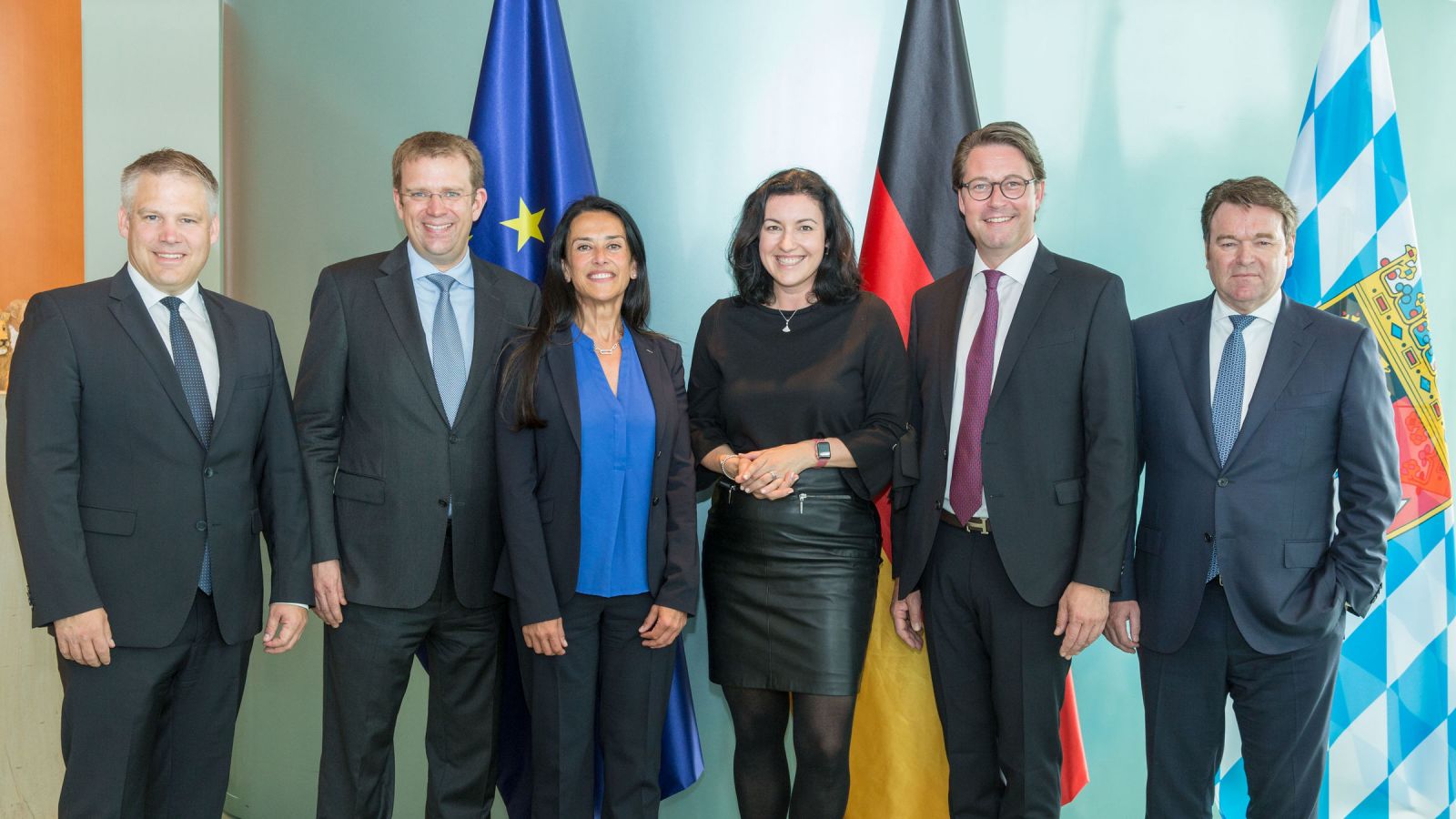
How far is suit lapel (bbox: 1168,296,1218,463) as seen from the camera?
2307 millimetres

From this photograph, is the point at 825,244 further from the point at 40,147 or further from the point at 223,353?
the point at 40,147

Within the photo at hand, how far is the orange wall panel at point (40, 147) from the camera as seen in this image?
3.41 metres

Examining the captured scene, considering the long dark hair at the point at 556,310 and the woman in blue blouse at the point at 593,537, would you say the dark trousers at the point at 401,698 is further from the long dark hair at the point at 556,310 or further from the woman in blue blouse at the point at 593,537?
the long dark hair at the point at 556,310

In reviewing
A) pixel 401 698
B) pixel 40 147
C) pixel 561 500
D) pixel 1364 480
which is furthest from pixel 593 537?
pixel 40 147

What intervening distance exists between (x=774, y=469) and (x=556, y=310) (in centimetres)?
67

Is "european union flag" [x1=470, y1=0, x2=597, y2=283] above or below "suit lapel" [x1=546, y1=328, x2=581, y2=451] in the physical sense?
above

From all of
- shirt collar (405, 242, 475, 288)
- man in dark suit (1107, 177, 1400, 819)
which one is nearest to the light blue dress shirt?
shirt collar (405, 242, 475, 288)

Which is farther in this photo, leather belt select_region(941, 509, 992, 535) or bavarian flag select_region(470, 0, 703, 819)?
bavarian flag select_region(470, 0, 703, 819)

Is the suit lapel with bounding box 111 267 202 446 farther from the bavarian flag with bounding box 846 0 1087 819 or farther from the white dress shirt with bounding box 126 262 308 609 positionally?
the bavarian flag with bounding box 846 0 1087 819

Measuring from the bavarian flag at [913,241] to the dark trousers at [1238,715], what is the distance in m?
0.60

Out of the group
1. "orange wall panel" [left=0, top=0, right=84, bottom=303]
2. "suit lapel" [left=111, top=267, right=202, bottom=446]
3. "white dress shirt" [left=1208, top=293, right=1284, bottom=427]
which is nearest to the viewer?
"suit lapel" [left=111, top=267, right=202, bottom=446]

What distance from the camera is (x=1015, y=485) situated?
7.65 ft

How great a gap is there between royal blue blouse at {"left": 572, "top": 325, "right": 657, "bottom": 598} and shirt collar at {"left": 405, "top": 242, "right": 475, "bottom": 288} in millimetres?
363

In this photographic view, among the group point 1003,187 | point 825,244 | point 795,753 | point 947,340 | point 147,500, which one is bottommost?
point 795,753
